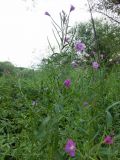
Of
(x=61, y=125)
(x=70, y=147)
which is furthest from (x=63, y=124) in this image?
(x=70, y=147)

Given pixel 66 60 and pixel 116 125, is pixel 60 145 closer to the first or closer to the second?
pixel 66 60

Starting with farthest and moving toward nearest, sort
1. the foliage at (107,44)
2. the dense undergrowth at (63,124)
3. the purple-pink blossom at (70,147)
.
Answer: the foliage at (107,44) < the dense undergrowth at (63,124) < the purple-pink blossom at (70,147)

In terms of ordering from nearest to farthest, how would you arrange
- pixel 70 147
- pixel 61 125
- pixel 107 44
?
pixel 70 147 < pixel 61 125 < pixel 107 44

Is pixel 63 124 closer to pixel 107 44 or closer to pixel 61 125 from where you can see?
pixel 61 125

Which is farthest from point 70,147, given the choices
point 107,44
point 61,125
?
point 107,44

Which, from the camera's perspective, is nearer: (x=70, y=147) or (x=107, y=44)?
(x=70, y=147)

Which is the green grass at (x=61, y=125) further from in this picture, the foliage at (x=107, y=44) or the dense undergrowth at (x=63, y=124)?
the foliage at (x=107, y=44)

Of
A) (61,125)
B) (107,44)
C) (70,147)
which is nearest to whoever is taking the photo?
(70,147)

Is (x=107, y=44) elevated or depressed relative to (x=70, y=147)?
elevated

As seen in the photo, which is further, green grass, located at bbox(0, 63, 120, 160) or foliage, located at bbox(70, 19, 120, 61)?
foliage, located at bbox(70, 19, 120, 61)

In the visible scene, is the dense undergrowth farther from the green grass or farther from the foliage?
the foliage

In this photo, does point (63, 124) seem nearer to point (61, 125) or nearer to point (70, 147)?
point (61, 125)

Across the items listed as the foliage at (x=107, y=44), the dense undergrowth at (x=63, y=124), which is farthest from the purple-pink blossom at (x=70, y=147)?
the foliage at (x=107, y=44)

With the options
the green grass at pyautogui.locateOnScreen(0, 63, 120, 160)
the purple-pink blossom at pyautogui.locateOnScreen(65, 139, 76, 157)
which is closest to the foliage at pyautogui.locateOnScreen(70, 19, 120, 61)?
the green grass at pyautogui.locateOnScreen(0, 63, 120, 160)
